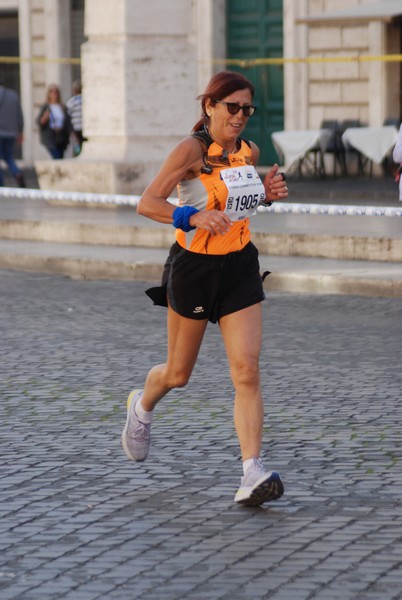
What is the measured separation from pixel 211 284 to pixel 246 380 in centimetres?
37

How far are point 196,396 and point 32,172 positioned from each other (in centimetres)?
2280

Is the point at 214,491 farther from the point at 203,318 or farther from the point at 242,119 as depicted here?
the point at 242,119

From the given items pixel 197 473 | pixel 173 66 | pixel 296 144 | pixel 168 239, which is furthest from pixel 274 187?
pixel 296 144

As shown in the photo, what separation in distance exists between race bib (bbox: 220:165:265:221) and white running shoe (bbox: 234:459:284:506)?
0.93 metres

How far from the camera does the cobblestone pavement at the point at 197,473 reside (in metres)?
4.89

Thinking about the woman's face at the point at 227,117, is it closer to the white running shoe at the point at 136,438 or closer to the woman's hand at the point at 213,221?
the woman's hand at the point at 213,221

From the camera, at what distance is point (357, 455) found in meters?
6.65

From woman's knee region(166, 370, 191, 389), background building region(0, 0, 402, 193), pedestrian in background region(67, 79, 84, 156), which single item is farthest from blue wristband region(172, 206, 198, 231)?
pedestrian in background region(67, 79, 84, 156)

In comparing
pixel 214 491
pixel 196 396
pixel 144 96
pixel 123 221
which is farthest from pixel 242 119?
pixel 144 96

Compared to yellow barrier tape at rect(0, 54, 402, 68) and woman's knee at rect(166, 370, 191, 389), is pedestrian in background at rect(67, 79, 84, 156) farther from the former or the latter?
woman's knee at rect(166, 370, 191, 389)

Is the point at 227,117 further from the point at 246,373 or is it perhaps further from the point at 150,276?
the point at 150,276

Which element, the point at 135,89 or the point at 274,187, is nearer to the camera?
the point at 274,187

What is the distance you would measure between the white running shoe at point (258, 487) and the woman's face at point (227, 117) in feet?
3.96

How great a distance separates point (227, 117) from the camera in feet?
Result: 19.5
